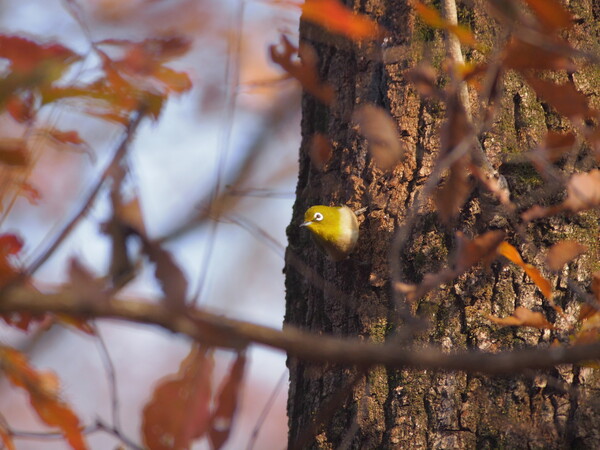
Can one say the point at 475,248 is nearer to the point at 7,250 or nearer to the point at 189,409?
the point at 189,409

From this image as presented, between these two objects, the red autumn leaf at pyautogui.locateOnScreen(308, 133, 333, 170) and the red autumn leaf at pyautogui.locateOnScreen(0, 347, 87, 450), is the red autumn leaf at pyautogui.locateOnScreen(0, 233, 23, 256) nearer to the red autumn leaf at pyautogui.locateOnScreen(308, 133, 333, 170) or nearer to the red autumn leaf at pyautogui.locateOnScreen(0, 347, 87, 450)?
the red autumn leaf at pyautogui.locateOnScreen(0, 347, 87, 450)

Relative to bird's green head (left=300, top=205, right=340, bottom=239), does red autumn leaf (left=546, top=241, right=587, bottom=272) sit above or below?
below

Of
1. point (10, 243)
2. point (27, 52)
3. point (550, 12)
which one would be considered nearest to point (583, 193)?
point (550, 12)

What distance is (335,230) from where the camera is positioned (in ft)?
9.06

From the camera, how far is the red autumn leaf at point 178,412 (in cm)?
153

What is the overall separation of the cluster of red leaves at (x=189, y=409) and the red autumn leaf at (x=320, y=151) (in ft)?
5.78

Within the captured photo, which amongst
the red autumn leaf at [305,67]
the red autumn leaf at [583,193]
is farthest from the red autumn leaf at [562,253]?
the red autumn leaf at [305,67]

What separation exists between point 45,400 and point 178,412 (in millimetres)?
581

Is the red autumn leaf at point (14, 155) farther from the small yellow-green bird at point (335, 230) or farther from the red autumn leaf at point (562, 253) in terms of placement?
the red autumn leaf at point (562, 253)

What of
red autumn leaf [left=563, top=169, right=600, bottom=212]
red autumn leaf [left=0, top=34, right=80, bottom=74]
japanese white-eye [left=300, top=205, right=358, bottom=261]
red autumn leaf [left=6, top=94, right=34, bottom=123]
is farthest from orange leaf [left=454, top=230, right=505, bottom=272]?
red autumn leaf [left=6, top=94, right=34, bottom=123]

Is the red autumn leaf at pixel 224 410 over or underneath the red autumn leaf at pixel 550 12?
underneath

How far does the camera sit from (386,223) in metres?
2.75

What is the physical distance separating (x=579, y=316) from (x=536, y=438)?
1.55 ft

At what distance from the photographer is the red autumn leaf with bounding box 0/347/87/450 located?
1849 millimetres
